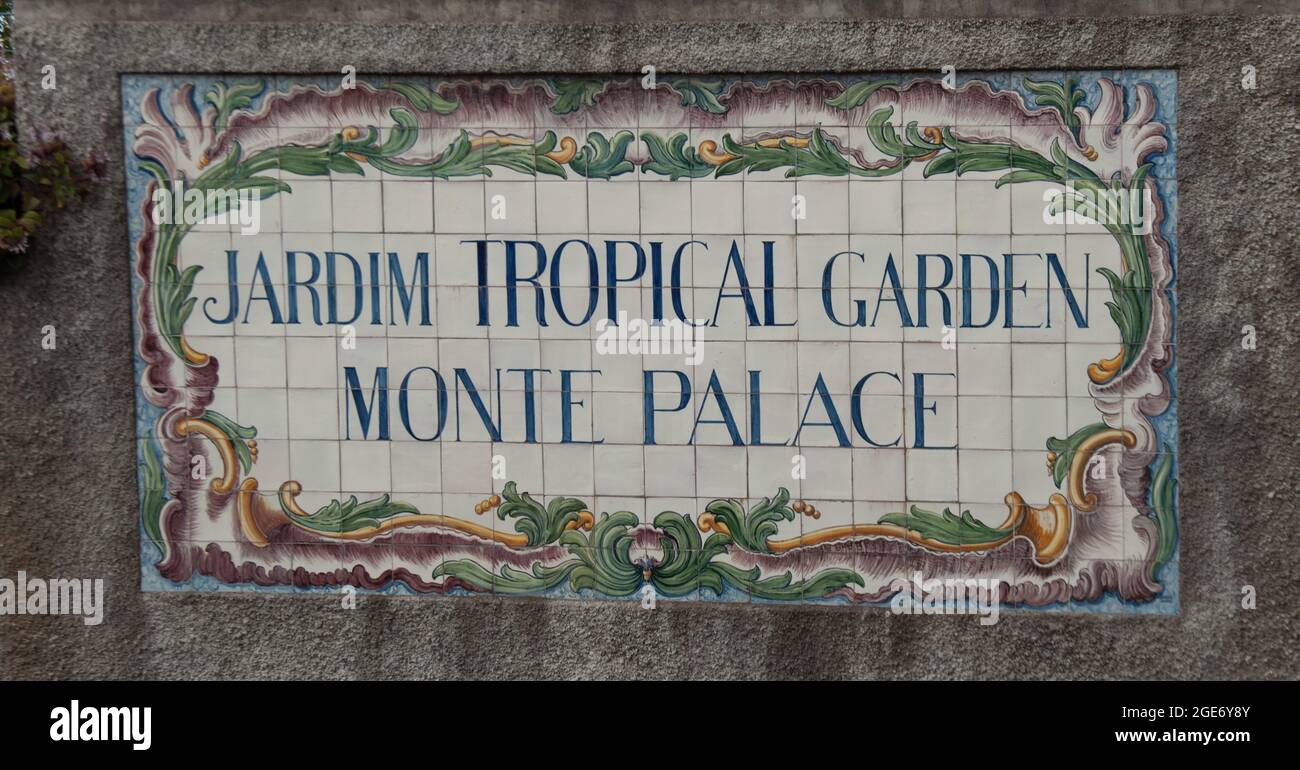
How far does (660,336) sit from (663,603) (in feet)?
3.93

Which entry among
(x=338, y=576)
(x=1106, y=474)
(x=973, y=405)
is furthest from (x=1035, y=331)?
(x=338, y=576)

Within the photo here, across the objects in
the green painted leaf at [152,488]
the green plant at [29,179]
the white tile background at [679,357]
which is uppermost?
the green plant at [29,179]

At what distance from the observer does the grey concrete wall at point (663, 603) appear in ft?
13.4

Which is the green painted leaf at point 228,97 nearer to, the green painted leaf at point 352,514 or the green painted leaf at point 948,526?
the green painted leaf at point 352,514

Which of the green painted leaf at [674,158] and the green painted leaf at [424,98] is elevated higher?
the green painted leaf at [424,98]

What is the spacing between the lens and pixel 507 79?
4.29 meters

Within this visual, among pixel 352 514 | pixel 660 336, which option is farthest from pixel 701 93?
pixel 352 514

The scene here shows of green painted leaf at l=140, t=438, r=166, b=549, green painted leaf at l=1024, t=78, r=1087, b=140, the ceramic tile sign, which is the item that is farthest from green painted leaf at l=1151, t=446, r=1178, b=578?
green painted leaf at l=140, t=438, r=166, b=549

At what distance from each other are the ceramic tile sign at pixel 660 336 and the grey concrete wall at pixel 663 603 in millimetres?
96

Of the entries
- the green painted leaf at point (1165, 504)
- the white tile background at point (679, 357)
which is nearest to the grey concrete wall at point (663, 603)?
the green painted leaf at point (1165, 504)

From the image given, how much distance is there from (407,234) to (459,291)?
347mm

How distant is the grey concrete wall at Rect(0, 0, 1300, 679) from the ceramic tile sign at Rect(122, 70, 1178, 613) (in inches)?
3.8

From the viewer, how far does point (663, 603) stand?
434cm

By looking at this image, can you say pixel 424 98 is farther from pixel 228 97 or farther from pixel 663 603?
pixel 663 603
